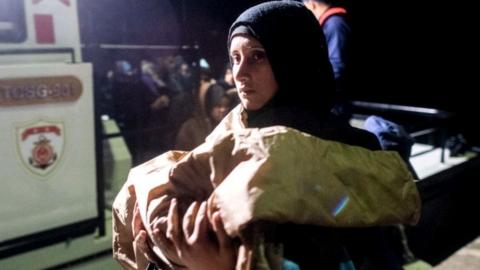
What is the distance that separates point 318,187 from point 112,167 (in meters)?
2.62

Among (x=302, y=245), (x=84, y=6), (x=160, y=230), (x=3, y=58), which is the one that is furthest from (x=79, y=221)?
(x=302, y=245)

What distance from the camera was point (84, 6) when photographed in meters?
2.88

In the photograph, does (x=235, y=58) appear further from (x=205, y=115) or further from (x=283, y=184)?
(x=205, y=115)

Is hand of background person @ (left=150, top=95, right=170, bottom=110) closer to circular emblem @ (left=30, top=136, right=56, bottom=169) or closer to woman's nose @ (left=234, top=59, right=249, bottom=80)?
circular emblem @ (left=30, top=136, right=56, bottom=169)

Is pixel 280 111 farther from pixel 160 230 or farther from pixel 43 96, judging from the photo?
pixel 43 96

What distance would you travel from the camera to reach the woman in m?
1.14

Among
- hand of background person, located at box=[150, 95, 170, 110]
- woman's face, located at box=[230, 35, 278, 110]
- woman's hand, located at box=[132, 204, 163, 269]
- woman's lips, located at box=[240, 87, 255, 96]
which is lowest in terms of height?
hand of background person, located at box=[150, 95, 170, 110]

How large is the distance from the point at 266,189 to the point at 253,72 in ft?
1.44

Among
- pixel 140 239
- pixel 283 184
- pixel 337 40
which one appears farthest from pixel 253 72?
pixel 337 40

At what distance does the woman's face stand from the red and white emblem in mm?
1599

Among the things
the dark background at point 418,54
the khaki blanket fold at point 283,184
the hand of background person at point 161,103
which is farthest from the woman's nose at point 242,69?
the dark background at point 418,54

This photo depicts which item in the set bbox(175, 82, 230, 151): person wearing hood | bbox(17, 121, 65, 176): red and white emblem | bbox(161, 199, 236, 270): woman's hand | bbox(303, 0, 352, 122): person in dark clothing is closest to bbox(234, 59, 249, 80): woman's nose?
bbox(161, 199, 236, 270): woman's hand

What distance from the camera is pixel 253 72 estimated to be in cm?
144

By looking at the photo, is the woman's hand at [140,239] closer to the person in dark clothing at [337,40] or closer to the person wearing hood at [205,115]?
the person in dark clothing at [337,40]
